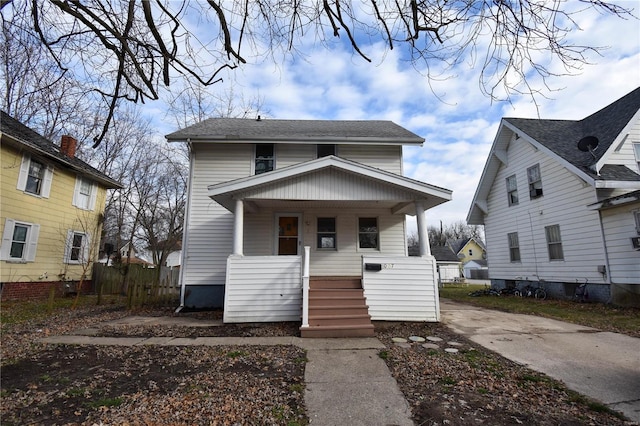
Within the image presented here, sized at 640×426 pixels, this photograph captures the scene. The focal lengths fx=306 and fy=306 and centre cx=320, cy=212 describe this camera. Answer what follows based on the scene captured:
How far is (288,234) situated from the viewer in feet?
32.0

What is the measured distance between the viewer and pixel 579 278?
10742 mm

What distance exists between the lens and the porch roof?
751 cm

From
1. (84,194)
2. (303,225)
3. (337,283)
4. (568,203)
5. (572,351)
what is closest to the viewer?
(572,351)

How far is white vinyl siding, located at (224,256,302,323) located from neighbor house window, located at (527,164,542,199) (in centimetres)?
1107

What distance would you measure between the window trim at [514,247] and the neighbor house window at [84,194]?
20211 millimetres

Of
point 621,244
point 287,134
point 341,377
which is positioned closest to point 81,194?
point 287,134

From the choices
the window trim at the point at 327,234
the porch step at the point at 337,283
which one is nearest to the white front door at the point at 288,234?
the window trim at the point at 327,234

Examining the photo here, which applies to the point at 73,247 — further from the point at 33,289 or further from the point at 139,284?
the point at 139,284

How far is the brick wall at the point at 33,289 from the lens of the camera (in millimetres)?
10930

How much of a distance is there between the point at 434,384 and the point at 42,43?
6.57m

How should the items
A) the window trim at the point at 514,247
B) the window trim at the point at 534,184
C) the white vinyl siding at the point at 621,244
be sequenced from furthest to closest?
the window trim at the point at 514,247, the window trim at the point at 534,184, the white vinyl siding at the point at 621,244

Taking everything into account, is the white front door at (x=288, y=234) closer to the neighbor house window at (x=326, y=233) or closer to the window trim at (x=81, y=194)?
the neighbor house window at (x=326, y=233)

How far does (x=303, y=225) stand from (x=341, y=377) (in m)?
6.04

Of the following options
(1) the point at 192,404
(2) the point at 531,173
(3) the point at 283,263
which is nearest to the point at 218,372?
(1) the point at 192,404
